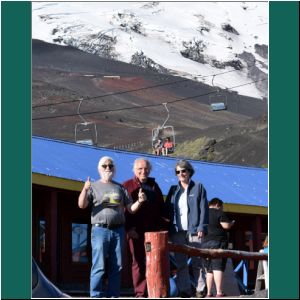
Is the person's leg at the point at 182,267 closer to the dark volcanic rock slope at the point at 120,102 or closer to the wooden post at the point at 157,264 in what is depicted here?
the wooden post at the point at 157,264

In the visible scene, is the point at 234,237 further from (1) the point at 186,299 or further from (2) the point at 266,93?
(1) the point at 186,299

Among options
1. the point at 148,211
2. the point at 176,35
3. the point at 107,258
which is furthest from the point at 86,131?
the point at 107,258

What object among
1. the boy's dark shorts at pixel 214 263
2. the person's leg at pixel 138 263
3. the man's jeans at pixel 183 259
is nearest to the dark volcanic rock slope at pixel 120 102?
the boy's dark shorts at pixel 214 263

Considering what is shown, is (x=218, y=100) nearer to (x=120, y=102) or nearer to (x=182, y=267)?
(x=120, y=102)

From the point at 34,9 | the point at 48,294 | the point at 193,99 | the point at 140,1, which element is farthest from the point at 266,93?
the point at 48,294

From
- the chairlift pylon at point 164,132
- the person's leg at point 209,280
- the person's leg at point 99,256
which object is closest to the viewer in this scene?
the person's leg at point 99,256

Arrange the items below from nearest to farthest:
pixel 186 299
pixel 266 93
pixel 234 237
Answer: pixel 186 299 → pixel 266 93 → pixel 234 237
